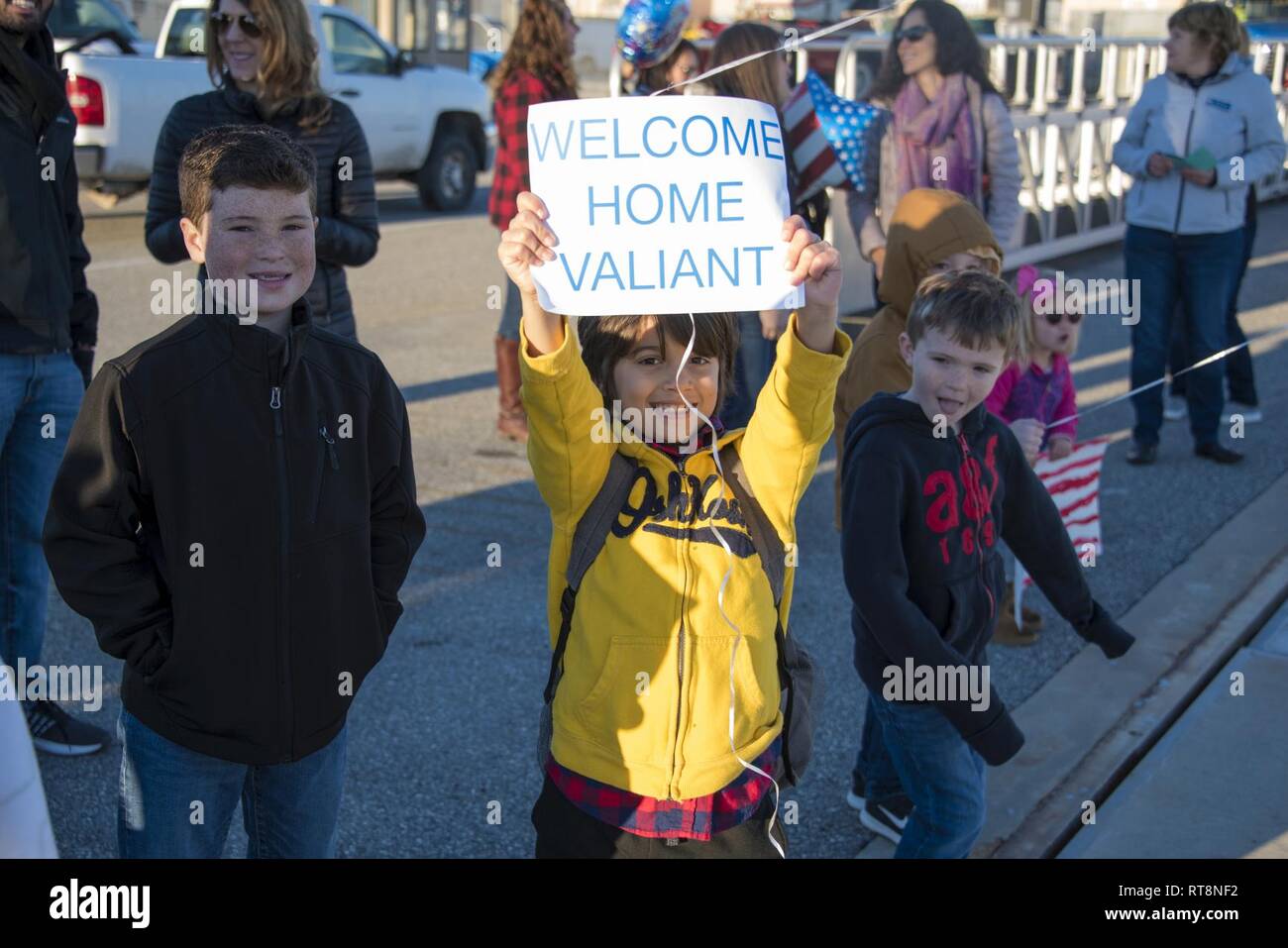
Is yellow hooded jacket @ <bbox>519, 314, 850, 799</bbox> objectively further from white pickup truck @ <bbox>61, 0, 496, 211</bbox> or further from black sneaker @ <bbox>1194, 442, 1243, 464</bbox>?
white pickup truck @ <bbox>61, 0, 496, 211</bbox>

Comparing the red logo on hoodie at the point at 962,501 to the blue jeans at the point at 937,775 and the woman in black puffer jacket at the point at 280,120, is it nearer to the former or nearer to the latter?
the blue jeans at the point at 937,775

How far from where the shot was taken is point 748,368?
516 cm

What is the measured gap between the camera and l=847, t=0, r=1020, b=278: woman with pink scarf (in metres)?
5.77

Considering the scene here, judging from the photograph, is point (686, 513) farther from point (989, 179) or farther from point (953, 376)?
point (989, 179)

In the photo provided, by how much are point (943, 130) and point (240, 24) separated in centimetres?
299

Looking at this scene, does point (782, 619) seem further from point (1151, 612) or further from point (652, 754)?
point (1151, 612)

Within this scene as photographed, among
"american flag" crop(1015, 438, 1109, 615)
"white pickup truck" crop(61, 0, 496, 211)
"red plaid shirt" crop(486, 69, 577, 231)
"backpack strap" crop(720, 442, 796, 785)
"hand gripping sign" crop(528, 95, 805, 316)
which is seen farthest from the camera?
"white pickup truck" crop(61, 0, 496, 211)

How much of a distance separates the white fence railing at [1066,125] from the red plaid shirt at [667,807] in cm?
841

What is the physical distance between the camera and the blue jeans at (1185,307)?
659cm

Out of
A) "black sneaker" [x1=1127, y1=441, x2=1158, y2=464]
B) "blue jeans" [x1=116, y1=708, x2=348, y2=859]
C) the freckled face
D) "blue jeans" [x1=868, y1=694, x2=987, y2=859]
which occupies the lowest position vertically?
"black sneaker" [x1=1127, y1=441, x2=1158, y2=464]

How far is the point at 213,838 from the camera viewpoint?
246 cm

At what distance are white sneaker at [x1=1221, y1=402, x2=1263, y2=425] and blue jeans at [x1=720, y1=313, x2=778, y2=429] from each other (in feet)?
11.0

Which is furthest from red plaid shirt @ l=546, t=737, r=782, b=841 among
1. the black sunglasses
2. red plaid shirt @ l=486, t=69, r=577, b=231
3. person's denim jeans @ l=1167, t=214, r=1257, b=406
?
person's denim jeans @ l=1167, t=214, r=1257, b=406

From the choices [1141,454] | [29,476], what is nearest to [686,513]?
[29,476]
